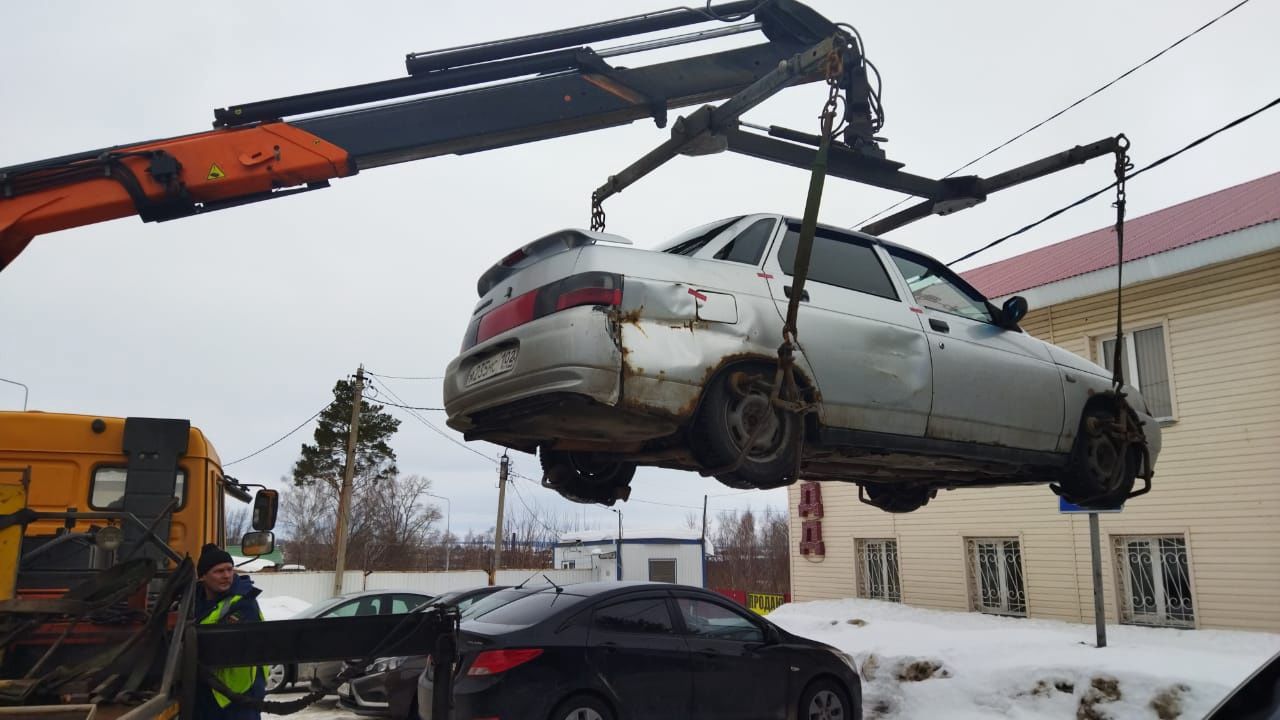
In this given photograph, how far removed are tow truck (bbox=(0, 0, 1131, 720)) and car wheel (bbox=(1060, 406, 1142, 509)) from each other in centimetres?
174

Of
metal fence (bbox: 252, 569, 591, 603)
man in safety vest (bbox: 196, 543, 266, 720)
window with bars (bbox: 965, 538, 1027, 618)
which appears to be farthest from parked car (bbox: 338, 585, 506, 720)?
metal fence (bbox: 252, 569, 591, 603)

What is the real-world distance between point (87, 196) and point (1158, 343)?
12890mm

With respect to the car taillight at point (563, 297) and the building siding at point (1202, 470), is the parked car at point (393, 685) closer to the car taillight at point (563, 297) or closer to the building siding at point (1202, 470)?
the car taillight at point (563, 297)

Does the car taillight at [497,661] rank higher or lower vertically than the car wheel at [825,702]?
higher

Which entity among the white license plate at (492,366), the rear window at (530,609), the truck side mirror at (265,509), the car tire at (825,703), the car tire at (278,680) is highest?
the white license plate at (492,366)

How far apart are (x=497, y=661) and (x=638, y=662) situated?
3.68ft

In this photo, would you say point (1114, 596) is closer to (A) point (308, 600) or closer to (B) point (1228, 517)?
(B) point (1228, 517)

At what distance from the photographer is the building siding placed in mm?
11188

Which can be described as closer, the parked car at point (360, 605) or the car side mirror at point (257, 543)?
the car side mirror at point (257, 543)

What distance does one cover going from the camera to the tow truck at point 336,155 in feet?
17.4

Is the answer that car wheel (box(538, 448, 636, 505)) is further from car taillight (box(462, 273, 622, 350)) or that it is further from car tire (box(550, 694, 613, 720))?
car tire (box(550, 694, 613, 720))

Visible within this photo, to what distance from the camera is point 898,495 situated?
6.86 meters

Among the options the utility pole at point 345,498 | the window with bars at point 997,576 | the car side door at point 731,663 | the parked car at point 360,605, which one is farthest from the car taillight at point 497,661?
the utility pole at point 345,498

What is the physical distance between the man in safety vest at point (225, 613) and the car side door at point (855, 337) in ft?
9.68
